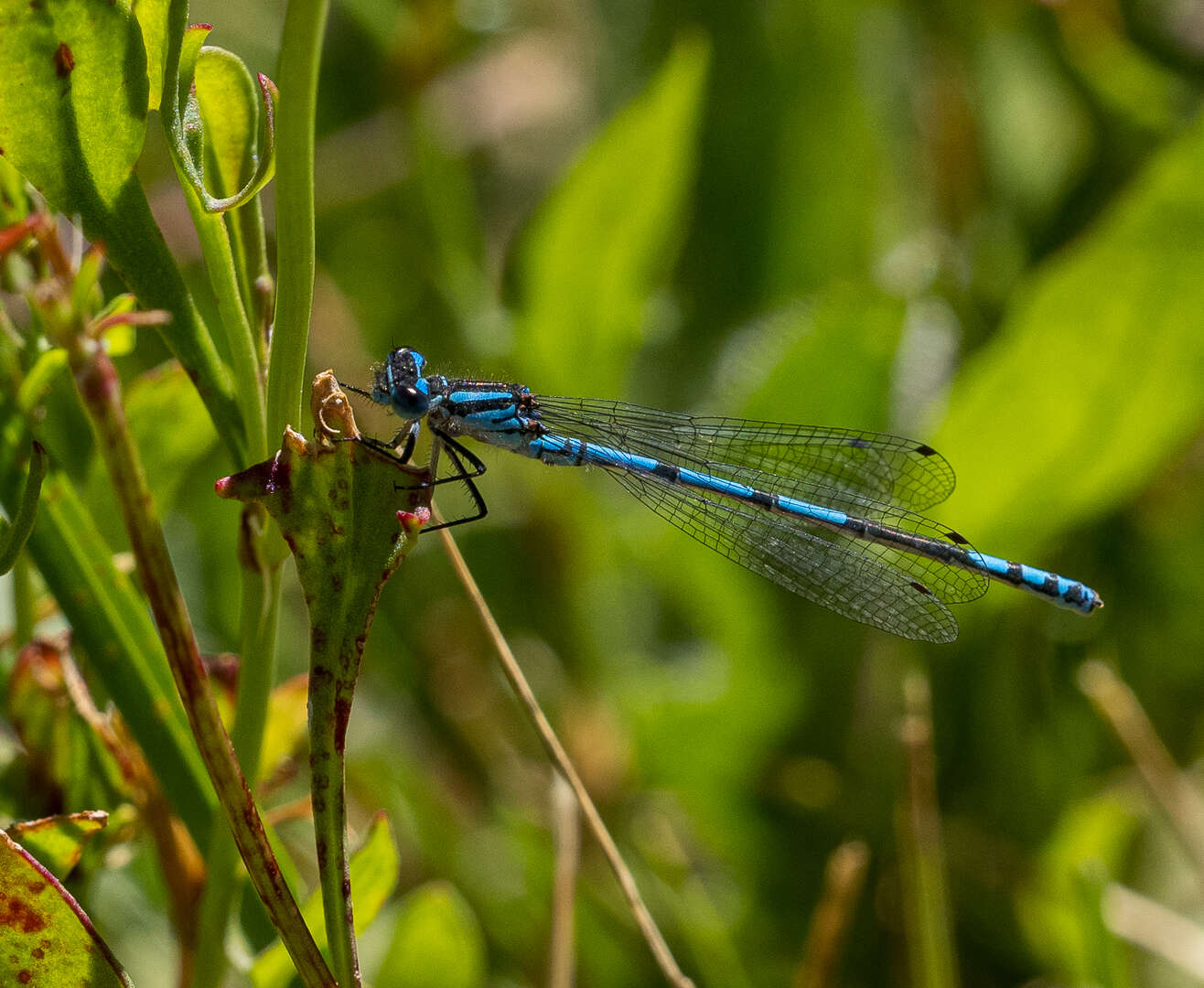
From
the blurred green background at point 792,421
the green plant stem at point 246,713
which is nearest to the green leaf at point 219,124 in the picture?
the green plant stem at point 246,713

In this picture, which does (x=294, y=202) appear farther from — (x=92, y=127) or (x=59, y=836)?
(x=59, y=836)

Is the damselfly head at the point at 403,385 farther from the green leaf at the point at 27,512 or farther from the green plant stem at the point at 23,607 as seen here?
the green leaf at the point at 27,512

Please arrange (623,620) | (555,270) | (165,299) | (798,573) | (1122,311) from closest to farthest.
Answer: (165,299), (1122,311), (798,573), (555,270), (623,620)

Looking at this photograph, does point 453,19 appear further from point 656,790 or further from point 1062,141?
point 656,790

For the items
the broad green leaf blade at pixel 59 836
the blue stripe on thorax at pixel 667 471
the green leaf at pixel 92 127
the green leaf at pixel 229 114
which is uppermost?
the blue stripe on thorax at pixel 667 471

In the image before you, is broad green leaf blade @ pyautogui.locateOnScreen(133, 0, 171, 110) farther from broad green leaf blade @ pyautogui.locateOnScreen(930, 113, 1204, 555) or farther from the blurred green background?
broad green leaf blade @ pyautogui.locateOnScreen(930, 113, 1204, 555)

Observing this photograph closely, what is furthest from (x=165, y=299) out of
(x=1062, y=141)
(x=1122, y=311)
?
(x=1062, y=141)
